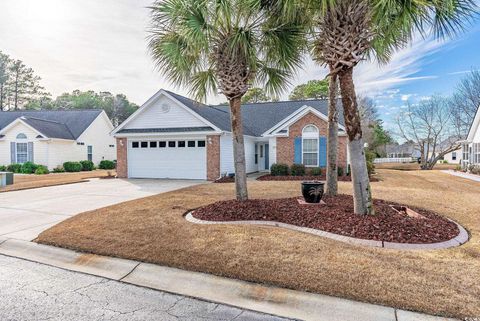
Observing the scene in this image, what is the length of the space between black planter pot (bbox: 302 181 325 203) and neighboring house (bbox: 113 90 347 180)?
9.06 metres

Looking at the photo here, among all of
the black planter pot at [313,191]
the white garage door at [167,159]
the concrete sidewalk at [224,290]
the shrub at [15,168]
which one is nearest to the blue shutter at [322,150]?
the white garage door at [167,159]

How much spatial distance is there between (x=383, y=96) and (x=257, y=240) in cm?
4054

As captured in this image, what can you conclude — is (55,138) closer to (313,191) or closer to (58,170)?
(58,170)

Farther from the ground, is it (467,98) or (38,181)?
(467,98)

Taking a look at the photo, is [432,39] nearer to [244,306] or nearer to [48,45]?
[244,306]

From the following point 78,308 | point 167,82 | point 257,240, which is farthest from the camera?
point 167,82

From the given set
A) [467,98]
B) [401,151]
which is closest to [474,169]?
[467,98]

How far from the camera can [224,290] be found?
3.87 meters

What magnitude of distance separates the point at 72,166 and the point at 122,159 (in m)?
9.06

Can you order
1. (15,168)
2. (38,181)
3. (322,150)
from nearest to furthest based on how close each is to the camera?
1. (38,181)
2. (322,150)
3. (15,168)

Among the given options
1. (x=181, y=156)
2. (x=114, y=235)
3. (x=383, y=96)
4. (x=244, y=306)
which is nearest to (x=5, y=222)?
(x=114, y=235)

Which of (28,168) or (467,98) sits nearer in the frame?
(28,168)

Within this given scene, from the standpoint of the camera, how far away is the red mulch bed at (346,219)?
538cm

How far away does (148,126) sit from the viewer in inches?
711
